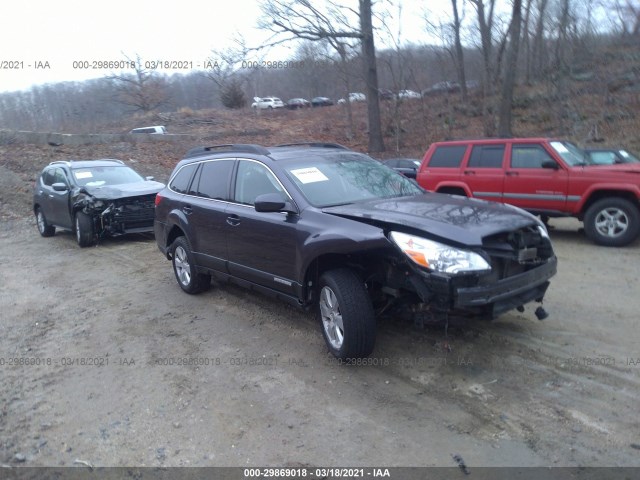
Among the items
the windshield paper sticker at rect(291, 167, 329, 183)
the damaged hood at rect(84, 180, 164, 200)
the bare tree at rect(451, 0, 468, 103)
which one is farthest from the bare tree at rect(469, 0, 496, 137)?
the windshield paper sticker at rect(291, 167, 329, 183)

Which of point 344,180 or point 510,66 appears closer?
point 344,180

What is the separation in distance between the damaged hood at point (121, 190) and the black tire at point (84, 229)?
47 cm

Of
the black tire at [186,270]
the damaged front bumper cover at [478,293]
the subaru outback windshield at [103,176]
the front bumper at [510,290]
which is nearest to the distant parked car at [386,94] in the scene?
the subaru outback windshield at [103,176]

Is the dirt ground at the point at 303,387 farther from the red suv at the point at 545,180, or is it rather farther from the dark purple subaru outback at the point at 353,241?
the red suv at the point at 545,180

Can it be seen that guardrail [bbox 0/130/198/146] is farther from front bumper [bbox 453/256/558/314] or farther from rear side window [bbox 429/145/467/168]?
front bumper [bbox 453/256/558/314]

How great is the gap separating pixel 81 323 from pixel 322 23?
20.2 metres

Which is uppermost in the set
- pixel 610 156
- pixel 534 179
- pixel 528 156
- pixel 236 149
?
pixel 236 149

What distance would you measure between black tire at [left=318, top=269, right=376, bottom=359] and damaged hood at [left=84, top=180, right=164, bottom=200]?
273 inches

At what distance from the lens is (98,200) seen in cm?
1030

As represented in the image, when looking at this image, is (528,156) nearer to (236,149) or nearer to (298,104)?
(236,149)

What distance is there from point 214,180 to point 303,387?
9.78ft

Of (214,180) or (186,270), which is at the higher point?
(214,180)

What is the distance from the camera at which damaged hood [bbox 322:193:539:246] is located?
160 inches

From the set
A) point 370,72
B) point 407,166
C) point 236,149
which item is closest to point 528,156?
point 236,149
